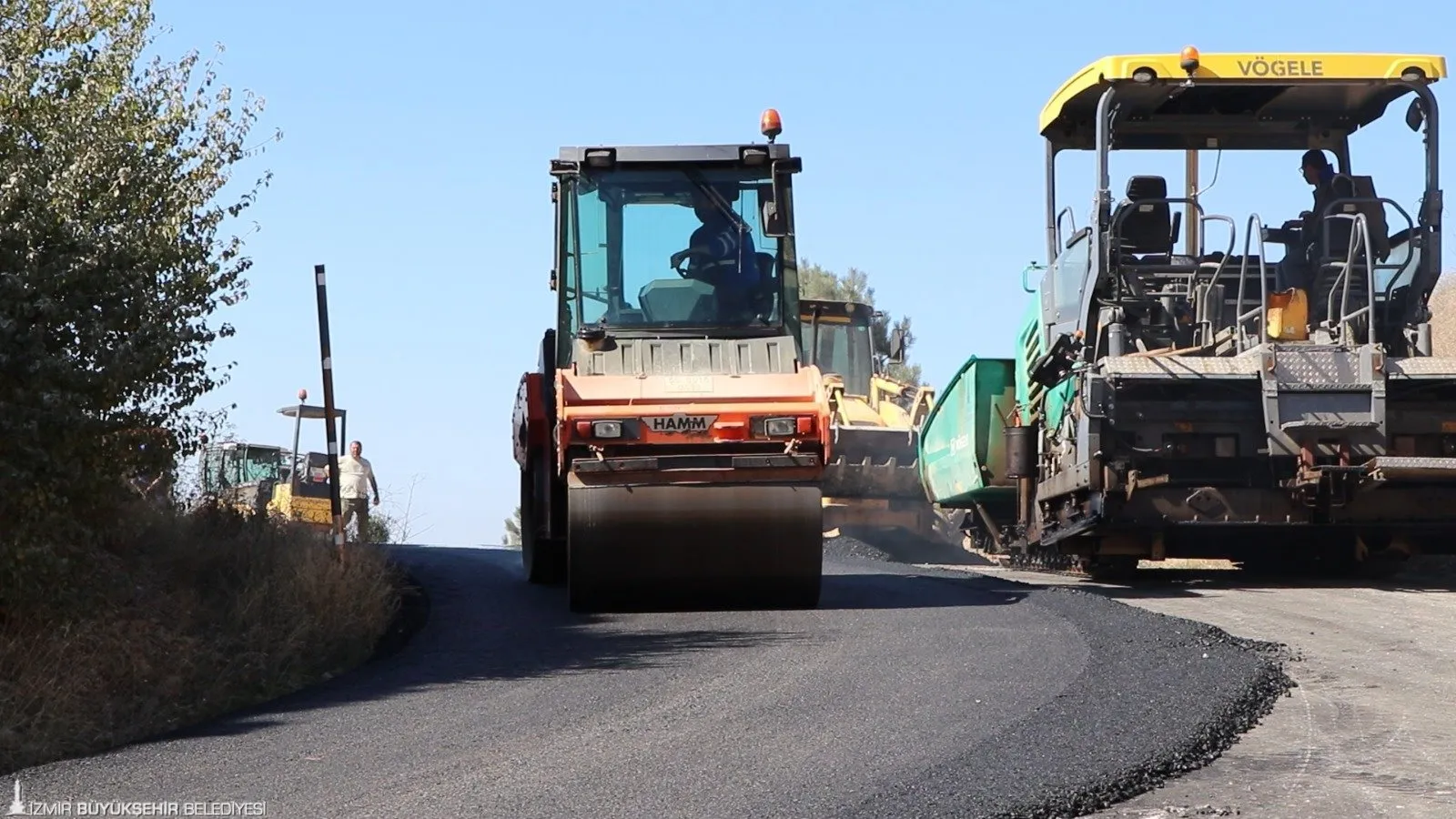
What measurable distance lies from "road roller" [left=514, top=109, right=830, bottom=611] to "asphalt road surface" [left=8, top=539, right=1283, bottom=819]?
394mm

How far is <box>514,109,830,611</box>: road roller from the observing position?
1058cm

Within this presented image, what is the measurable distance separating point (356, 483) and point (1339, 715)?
1222 cm

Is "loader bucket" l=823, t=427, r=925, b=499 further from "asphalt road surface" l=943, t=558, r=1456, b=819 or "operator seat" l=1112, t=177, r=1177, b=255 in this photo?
"asphalt road surface" l=943, t=558, r=1456, b=819

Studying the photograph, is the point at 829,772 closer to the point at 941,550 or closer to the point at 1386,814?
the point at 1386,814

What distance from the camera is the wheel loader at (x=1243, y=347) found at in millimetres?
12320

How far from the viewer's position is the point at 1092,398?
12445 mm

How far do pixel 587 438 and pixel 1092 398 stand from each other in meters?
3.78

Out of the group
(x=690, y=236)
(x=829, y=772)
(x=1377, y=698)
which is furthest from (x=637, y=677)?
(x=690, y=236)

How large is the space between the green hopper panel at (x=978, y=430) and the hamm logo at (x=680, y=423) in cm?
584

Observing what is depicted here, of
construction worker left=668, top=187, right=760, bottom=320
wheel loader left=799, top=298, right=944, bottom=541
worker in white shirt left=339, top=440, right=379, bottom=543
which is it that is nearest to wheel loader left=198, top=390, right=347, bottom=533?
worker in white shirt left=339, top=440, right=379, bottom=543

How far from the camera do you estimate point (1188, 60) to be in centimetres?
1302

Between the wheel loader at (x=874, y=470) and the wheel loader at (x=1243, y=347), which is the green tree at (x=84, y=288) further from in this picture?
the wheel loader at (x=874, y=470)

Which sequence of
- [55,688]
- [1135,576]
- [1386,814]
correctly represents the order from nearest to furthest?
[1386,814] < [55,688] < [1135,576]

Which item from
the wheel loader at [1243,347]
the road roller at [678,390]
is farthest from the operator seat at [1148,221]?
the road roller at [678,390]
